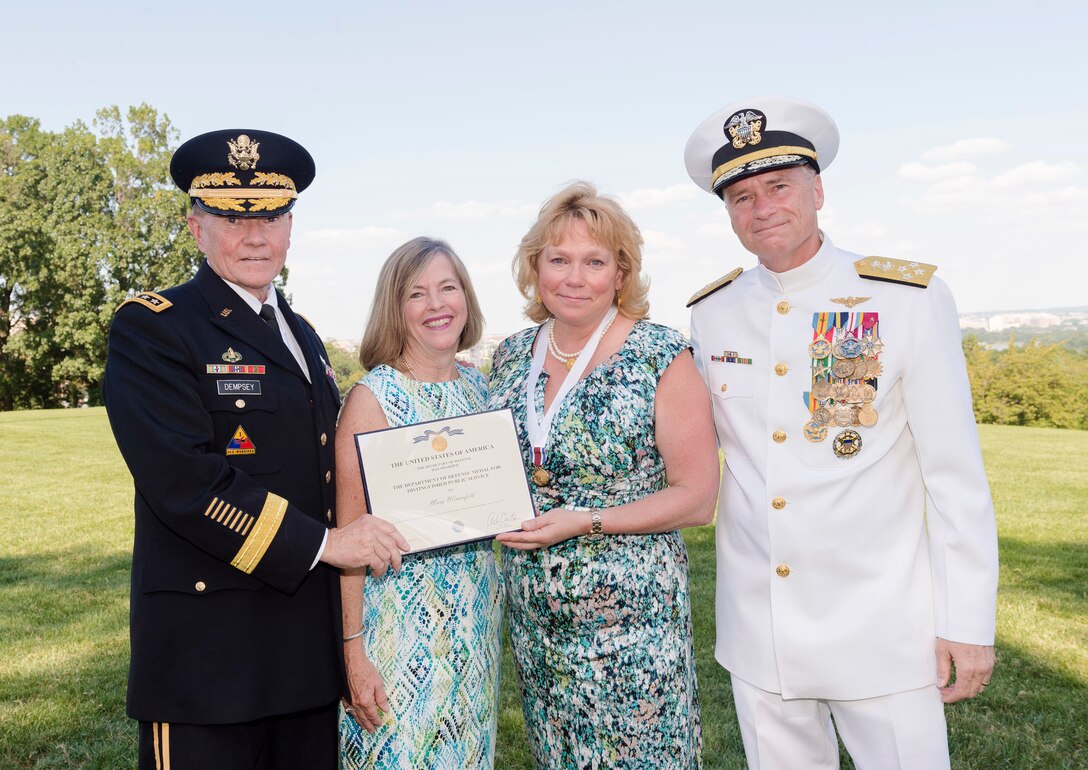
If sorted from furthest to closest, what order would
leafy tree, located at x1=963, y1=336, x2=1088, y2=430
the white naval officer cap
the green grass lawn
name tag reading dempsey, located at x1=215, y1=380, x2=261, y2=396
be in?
leafy tree, located at x1=963, y1=336, x2=1088, y2=430 < the green grass lawn < the white naval officer cap < name tag reading dempsey, located at x1=215, y1=380, x2=261, y2=396

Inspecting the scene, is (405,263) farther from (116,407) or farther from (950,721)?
(950,721)

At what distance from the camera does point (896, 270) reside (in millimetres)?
2863

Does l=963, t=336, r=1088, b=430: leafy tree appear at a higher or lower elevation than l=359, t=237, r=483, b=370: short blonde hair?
lower

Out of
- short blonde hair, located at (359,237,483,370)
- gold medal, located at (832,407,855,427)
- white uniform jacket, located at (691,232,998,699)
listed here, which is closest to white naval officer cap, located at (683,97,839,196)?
white uniform jacket, located at (691,232,998,699)

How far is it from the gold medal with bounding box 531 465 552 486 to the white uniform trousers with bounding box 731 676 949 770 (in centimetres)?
101

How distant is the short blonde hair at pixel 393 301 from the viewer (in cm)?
303

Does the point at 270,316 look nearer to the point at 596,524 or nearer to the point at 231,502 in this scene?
the point at 231,502

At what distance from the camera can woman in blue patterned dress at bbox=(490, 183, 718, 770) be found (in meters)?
2.86

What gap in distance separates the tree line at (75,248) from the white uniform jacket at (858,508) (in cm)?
3936

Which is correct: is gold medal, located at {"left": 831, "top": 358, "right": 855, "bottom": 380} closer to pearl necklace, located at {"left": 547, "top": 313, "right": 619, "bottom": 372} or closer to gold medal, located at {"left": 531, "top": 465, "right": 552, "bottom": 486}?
pearl necklace, located at {"left": 547, "top": 313, "right": 619, "bottom": 372}

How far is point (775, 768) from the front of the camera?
115 inches

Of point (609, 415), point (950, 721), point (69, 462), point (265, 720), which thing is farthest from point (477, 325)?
point (69, 462)

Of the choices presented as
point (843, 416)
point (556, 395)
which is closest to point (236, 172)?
point (556, 395)

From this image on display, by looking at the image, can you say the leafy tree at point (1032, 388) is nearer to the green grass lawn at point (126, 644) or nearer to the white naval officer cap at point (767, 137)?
the green grass lawn at point (126, 644)
